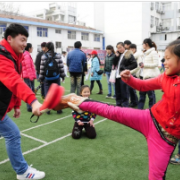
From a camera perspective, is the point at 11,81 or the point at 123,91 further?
the point at 123,91

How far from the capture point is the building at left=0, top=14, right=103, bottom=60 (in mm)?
28972

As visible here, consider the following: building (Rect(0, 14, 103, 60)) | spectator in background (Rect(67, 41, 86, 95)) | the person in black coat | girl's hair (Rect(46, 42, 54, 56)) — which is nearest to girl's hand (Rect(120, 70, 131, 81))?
the person in black coat

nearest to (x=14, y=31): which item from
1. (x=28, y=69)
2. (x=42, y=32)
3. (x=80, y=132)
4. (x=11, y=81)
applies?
(x=11, y=81)

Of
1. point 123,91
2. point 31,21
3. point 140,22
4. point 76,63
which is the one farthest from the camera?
point 140,22

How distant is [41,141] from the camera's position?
4.16 meters

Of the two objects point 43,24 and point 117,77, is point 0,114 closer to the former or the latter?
point 117,77

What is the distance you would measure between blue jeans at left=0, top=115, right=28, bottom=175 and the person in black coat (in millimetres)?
3924

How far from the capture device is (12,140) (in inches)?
100

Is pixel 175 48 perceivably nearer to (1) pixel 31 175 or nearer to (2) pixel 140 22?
(1) pixel 31 175

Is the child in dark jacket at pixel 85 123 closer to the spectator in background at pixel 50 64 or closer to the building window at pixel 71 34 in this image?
the spectator in background at pixel 50 64

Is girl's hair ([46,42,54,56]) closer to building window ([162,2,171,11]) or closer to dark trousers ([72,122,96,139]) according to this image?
dark trousers ([72,122,96,139])

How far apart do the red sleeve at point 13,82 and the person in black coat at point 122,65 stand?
405 centimetres

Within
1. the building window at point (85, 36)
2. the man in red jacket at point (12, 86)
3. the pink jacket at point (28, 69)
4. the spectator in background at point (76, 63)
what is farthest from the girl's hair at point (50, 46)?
the building window at point (85, 36)

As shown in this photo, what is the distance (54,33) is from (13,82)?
32.5 m
